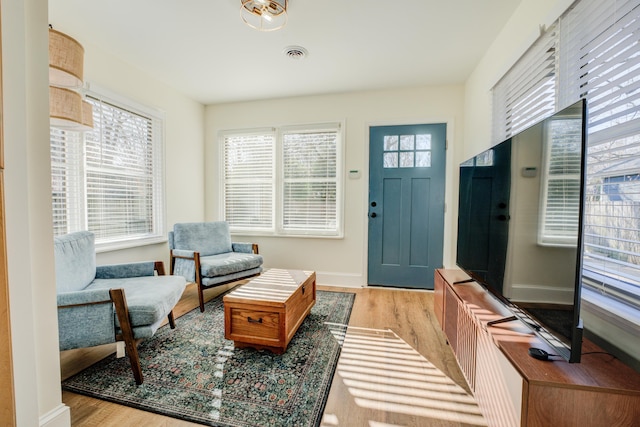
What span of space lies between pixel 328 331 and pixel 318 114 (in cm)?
262

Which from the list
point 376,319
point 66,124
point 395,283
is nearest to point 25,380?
point 66,124

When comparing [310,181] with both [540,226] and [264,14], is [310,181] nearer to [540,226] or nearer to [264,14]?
[264,14]

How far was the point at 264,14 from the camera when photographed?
1951 mm

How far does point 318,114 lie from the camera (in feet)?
11.6

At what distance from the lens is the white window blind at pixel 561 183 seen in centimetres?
90

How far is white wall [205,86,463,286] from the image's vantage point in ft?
10.6

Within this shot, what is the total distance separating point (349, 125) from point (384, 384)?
112 inches

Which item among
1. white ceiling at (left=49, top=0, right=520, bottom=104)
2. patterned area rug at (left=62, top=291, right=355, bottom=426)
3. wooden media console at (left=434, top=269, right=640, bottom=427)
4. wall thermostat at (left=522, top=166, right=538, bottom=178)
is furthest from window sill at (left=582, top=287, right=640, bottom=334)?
white ceiling at (left=49, top=0, right=520, bottom=104)

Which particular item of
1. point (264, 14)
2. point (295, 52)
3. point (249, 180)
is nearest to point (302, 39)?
point (295, 52)

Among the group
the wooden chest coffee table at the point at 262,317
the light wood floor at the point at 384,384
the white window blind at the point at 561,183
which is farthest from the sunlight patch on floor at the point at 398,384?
the white window blind at the point at 561,183

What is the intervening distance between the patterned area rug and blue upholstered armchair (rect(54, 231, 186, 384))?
6.6 inches

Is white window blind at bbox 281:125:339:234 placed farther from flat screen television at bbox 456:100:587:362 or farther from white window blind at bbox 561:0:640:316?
white window blind at bbox 561:0:640:316

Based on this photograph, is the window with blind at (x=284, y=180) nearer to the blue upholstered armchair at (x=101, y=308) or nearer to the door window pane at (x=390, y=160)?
the door window pane at (x=390, y=160)

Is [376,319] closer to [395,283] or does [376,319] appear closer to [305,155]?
[395,283]
